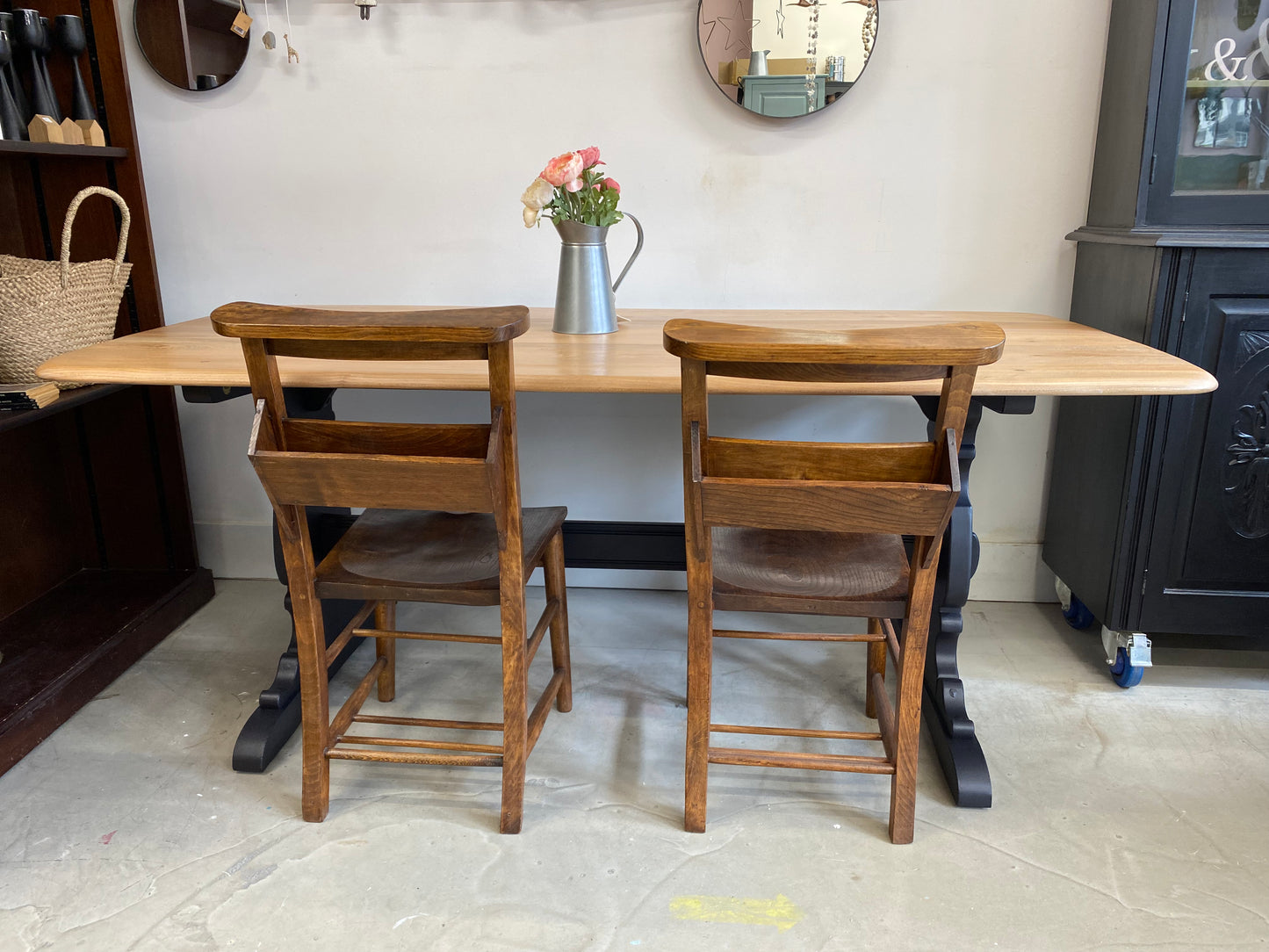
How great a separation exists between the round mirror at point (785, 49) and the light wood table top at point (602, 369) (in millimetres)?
657

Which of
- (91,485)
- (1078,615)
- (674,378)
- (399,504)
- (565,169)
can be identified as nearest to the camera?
(399,504)

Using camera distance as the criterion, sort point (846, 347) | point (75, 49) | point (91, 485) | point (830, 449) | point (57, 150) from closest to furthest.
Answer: point (846, 347), point (830, 449), point (57, 150), point (75, 49), point (91, 485)

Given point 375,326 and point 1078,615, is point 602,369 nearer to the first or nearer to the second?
point 375,326

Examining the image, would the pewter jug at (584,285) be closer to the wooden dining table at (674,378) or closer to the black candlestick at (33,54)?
the wooden dining table at (674,378)

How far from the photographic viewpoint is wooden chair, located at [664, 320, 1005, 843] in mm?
1323

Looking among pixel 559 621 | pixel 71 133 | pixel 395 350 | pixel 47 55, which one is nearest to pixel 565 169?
pixel 395 350

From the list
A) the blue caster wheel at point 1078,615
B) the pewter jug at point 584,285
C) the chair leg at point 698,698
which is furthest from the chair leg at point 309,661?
the blue caster wheel at point 1078,615

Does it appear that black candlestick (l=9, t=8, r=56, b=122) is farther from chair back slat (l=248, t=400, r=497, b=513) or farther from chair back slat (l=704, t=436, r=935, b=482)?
chair back slat (l=704, t=436, r=935, b=482)

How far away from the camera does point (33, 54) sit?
7.29 ft

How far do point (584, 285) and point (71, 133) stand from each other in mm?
1332

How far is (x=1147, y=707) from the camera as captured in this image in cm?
212

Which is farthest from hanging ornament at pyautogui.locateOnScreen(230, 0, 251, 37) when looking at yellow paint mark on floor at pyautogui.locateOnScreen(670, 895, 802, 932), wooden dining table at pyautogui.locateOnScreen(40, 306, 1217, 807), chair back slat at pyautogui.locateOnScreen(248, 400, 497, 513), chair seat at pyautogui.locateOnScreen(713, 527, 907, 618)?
yellow paint mark on floor at pyautogui.locateOnScreen(670, 895, 802, 932)

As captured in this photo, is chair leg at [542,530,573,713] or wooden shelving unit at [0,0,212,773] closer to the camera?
chair leg at [542,530,573,713]

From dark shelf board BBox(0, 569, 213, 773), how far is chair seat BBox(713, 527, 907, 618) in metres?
1.47
